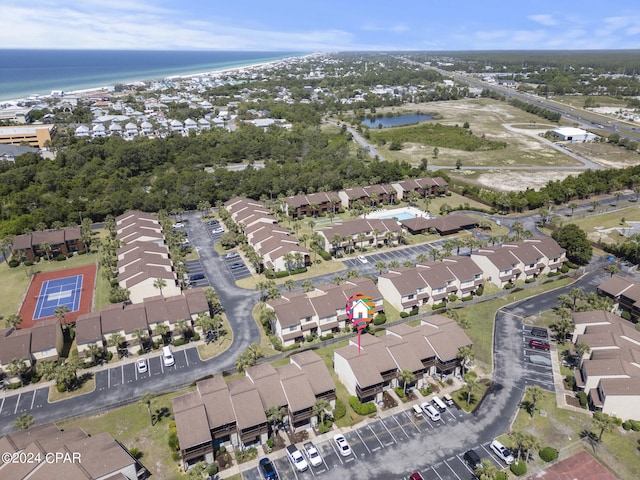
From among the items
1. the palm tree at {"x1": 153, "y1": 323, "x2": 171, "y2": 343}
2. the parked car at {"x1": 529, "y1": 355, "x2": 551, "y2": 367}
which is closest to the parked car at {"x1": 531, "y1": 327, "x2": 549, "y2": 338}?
the parked car at {"x1": 529, "y1": 355, "x2": 551, "y2": 367}

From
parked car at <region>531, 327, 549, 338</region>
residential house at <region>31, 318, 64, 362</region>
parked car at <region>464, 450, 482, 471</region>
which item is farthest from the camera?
parked car at <region>531, 327, 549, 338</region>

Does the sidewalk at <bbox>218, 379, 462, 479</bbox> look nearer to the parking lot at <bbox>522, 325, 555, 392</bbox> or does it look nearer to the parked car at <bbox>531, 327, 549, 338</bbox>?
the parking lot at <bbox>522, 325, 555, 392</bbox>

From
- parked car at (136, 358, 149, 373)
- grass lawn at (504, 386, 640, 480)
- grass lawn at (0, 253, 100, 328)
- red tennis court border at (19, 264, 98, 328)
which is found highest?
grass lawn at (504, 386, 640, 480)

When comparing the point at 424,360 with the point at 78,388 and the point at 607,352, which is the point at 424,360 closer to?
the point at 607,352

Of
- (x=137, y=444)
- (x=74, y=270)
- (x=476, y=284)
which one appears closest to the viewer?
(x=137, y=444)

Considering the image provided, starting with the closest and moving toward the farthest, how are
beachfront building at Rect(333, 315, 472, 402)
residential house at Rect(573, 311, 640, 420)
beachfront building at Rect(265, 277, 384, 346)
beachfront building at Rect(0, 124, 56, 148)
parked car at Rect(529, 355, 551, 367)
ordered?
residential house at Rect(573, 311, 640, 420)
beachfront building at Rect(333, 315, 472, 402)
parked car at Rect(529, 355, 551, 367)
beachfront building at Rect(265, 277, 384, 346)
beachfront building at Rect(0, 124, 56, 148)

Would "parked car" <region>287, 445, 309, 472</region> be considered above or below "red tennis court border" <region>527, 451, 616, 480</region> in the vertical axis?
below

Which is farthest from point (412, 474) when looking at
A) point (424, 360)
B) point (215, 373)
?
point (215, 373)
